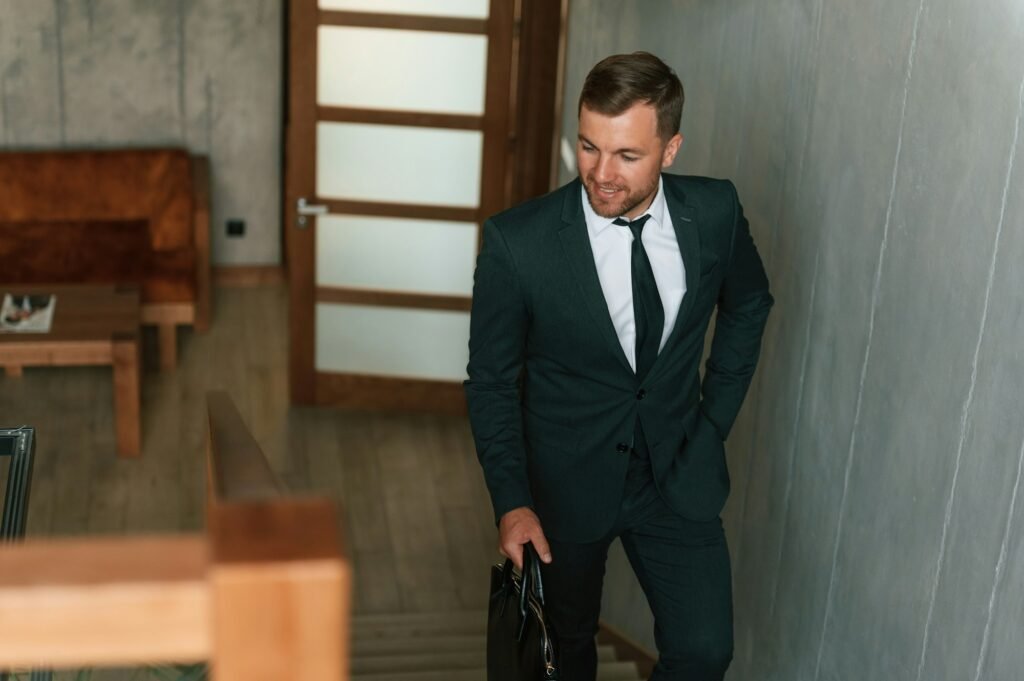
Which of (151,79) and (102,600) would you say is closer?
(102,600)

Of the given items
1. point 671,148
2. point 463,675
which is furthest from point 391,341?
point 671,148

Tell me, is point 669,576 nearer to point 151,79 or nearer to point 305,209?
point 305,209

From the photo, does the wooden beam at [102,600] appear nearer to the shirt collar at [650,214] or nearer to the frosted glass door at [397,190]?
the shirt collar at [650,214]

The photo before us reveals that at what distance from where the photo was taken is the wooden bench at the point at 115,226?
21.9 feet

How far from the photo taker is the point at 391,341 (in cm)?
609

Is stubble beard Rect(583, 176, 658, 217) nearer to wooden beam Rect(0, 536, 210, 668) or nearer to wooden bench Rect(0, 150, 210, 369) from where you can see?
wooden beam Rect(0, 536, 210, 668)

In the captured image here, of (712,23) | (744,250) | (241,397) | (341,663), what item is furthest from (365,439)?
(341,663)

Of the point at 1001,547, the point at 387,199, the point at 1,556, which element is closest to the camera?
the point at 1,556

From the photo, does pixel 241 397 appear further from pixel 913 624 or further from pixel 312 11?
pixel 913 624

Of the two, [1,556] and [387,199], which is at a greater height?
[1,556]

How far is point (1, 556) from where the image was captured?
2.40ft

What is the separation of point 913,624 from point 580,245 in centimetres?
94

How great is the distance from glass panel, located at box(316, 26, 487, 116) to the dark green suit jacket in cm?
305

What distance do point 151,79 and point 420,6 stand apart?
2.29m
